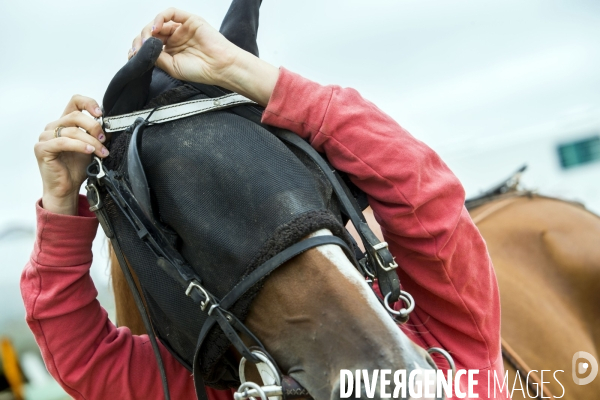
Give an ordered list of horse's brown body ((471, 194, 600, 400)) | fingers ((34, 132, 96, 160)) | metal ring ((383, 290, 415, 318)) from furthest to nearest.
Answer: horse's brown body ((471, 194, 600, 400)), fingers ((34, 132, 96, 160)), metal ring ((383, 290, 415, 318))

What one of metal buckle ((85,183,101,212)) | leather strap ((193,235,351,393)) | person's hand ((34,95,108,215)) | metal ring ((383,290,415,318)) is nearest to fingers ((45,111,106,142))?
person's hand ((34,95,108,215))

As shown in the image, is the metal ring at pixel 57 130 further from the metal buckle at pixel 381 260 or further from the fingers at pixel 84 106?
the metal buckle at pixel 381 260

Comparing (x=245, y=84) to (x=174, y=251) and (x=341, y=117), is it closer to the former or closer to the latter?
(x=341, y=117)

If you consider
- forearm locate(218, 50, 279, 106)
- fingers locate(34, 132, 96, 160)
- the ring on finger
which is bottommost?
fingers locate(34, 132, 96, 160)

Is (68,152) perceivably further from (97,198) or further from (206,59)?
(206,59)

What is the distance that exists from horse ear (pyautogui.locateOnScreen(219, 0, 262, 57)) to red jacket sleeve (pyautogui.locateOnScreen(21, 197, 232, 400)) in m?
0.57

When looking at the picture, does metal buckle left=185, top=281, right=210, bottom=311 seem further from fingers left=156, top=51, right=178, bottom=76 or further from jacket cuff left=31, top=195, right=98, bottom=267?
fingers left=156, top=51, right=178, bottom=76

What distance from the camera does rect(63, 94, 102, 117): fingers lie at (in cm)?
127

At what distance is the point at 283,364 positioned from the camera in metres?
0.99

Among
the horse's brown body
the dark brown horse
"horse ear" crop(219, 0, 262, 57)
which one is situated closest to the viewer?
the dark brown horse

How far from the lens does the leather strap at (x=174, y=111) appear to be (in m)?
1.20

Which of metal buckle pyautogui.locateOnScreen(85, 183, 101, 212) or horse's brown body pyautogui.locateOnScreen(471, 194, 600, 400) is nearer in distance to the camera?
metal buckle pyautogui.locateOnScreen(85, 183, 101, 212)

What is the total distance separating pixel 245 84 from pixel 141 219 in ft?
1.27

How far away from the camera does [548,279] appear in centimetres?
263
